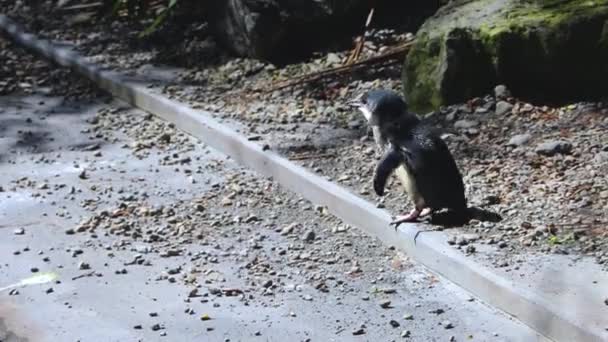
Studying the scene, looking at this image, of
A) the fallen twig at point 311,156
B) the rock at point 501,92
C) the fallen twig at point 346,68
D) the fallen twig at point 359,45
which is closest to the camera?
the fallen twig at point 311,156

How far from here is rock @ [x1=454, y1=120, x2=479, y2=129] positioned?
7.40 meters

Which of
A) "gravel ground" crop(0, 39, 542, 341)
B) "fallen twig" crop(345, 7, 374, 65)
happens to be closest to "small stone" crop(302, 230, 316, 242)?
"gravel ground" crop(0, 39, 542, 341)

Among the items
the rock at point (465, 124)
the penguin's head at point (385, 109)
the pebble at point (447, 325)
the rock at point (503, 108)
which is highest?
the penguin's head at point (385, 109)

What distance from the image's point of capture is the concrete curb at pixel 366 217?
16.7 feet

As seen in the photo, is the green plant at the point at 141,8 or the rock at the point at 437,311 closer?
the rock at the point at 437,311

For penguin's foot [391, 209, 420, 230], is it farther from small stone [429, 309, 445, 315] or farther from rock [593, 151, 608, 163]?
rock [593, 151, 608, 163]

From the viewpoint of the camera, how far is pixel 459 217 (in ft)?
20.1

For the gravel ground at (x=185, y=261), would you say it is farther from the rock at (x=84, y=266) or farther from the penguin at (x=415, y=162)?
the penguin at (x=415, y=162)

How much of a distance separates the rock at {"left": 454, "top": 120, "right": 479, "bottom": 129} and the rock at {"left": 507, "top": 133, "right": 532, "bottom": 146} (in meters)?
0.35

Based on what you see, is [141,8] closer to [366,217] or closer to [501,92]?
[501,92]

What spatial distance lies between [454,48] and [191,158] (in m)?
1.81

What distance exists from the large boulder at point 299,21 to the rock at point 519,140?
233 centimetres

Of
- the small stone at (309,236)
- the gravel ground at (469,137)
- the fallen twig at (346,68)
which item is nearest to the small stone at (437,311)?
the gravel ground at (469,137)

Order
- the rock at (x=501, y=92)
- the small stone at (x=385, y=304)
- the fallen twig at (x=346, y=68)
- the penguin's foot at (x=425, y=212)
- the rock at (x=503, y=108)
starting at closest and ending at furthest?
the small stone at (x=385, y=304) → the penguin's foot at (x=425, y=212) → the rock at (x=503, y=108) → the rock at (x=501, y=92) → the fallen twig at (x=346, y=68)
